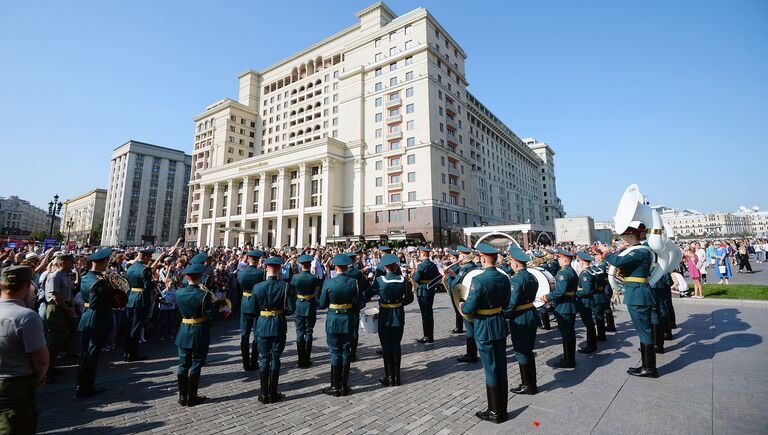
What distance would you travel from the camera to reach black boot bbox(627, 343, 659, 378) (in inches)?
224

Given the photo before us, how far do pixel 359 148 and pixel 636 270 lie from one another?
163 feet

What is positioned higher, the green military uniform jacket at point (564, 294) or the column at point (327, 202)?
the column at point (327, 202)

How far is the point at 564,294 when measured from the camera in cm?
679

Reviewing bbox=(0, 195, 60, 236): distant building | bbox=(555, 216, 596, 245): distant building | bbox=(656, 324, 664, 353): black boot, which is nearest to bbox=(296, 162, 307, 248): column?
bbox=(555, 216, 596, 245): distant building

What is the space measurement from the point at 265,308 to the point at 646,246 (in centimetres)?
736

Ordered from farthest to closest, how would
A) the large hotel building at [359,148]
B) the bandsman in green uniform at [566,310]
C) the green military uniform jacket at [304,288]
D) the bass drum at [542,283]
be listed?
the large hotel building at [359,148]
the bass drum at [542,283]
the green military uniform jacket at [304,288]
the bandsman in green uniform at [566,310]

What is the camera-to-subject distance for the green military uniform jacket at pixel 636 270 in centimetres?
610

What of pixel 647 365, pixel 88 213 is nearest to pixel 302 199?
pixel 647 365

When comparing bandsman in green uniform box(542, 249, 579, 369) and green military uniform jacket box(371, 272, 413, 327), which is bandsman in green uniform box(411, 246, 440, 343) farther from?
bandsman in green uniform box(542, 249, 579, 369)

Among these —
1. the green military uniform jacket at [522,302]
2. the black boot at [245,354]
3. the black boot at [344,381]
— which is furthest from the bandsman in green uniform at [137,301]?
the green military uniform jacket at [522,302]

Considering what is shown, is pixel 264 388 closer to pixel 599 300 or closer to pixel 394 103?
pixel 599 300

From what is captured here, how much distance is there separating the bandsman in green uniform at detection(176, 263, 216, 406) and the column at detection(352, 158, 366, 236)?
46.3 metres

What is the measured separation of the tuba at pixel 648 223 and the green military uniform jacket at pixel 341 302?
529 centimetres

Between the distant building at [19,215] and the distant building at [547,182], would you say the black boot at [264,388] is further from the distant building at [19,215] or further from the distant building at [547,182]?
the distant building at [19,215]
